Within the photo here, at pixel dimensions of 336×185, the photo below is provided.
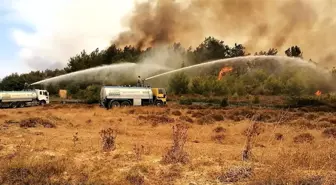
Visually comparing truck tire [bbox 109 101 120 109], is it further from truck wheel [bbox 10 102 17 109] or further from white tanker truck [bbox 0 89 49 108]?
truck wheel [bbox 10 102 17 109]

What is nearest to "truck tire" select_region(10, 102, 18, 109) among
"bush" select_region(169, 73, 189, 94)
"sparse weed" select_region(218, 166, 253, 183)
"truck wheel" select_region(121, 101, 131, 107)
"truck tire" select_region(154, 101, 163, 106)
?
"truck wheel" select_region(121, 101, 131, 107)

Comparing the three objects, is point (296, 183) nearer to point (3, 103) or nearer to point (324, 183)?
point (324, 183)

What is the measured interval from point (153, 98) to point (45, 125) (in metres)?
25.0

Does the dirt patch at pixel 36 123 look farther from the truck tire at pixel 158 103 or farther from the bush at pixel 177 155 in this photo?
the truck tire at pixel 158 103

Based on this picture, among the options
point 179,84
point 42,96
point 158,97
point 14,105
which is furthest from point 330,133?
point 179,84

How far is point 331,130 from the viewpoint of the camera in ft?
75.9

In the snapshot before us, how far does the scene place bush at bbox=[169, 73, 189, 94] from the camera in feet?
254

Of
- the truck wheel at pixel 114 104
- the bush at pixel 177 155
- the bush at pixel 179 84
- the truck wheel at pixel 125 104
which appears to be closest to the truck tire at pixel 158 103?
the truck wheel at pixel 125 104

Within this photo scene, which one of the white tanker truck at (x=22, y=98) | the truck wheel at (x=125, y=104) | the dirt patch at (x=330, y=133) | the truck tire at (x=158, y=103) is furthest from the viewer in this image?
the white tanker truck at (x=22, y=98)

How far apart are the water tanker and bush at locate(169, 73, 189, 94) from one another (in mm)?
30179

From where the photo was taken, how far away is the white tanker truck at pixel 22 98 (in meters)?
51.6

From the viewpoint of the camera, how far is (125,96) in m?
45.3

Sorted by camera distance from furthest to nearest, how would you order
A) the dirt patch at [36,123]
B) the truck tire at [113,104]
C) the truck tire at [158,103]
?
the truck tire at [158,103] → the truck tire at [113,104] → the dirt patch at [36,123]

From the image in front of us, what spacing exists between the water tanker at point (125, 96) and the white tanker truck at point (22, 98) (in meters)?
15.6
